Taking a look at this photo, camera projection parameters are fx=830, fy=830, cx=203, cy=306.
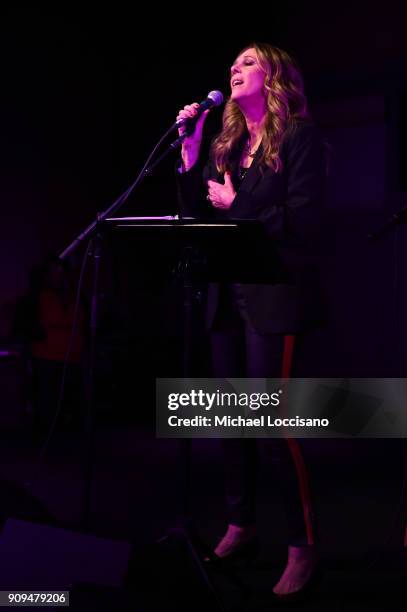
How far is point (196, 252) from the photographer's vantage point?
2.57 m

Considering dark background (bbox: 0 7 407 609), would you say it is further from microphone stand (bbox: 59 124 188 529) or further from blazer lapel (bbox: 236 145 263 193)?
blazer lapel (bbox: 236 145 263 193)

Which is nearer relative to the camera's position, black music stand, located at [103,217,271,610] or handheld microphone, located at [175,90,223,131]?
black music stand, located at [103,217,271,610]

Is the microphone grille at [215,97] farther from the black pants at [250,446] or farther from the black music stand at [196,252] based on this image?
the black pants at [250,446]

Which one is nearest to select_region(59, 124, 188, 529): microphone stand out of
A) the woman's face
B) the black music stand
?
the black music stand

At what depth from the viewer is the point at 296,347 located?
9.30 ft

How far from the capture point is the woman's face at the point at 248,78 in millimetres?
2873

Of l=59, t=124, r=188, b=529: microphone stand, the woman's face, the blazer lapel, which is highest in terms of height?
the woman's face

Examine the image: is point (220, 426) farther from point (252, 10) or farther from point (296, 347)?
point (252, 10)

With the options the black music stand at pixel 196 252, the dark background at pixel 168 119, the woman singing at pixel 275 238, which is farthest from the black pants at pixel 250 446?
the dark background at pixel 168 119

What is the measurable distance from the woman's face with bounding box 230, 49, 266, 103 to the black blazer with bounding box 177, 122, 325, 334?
195mm

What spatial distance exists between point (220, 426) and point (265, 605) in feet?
2.08

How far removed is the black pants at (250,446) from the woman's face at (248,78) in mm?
671

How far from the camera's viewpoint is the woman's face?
9.43 ft

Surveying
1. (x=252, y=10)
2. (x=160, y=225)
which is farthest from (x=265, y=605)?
(x=252, y=10)
